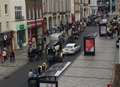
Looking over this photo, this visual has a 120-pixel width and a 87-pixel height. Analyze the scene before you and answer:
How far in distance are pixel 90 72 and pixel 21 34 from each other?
2397cm

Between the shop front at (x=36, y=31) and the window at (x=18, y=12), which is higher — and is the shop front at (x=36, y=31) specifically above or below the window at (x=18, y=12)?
below

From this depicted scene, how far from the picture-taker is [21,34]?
52.2m

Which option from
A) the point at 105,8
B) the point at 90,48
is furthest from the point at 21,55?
the point at 105,8

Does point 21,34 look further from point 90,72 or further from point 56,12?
point 90,72

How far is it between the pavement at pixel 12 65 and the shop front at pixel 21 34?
5074 mm

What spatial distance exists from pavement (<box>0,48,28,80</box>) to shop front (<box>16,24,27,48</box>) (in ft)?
16.6

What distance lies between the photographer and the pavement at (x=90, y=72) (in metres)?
26.0

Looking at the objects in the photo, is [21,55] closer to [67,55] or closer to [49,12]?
[67,55]

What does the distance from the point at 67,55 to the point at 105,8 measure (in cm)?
11959

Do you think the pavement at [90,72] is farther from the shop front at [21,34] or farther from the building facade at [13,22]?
the shop front at [21,34]

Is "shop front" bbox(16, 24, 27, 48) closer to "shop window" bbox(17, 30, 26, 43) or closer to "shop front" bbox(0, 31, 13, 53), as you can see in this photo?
"shop window" bbox(17, 30, 26, 43)

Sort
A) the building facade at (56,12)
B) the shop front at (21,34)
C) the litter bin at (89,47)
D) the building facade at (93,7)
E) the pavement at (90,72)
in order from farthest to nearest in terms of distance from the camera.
A: the building facade at (93,7) < the building facade at (56,12) < the shop front at (21,34) < the litter bin at (89,47) < the pavement at (90,72)

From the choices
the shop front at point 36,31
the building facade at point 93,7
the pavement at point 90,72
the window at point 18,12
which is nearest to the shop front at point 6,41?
the window at point 18,12

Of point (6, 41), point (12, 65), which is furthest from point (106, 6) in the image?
point (12, 65)
